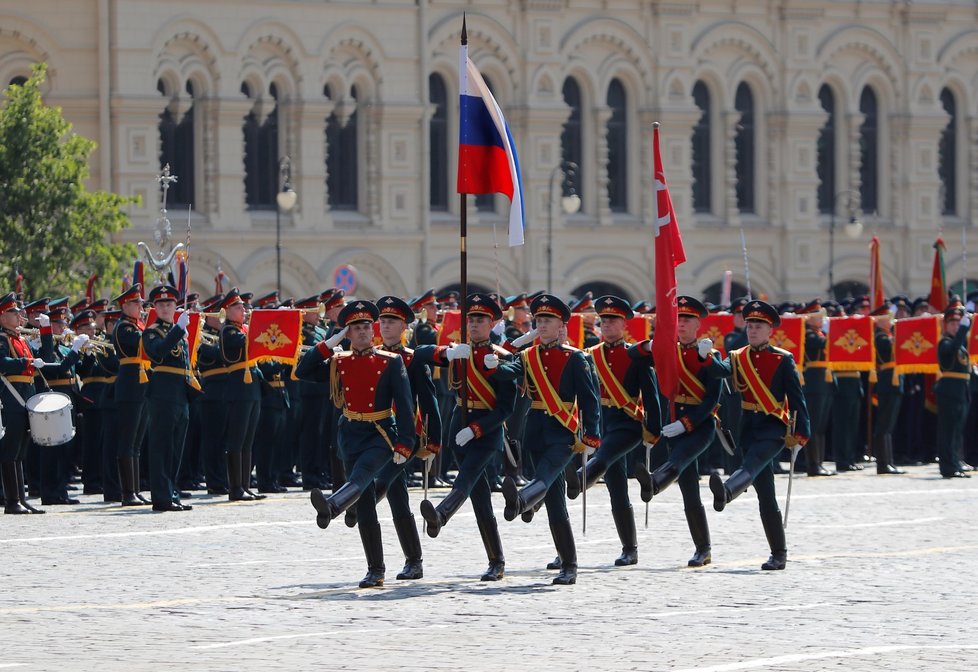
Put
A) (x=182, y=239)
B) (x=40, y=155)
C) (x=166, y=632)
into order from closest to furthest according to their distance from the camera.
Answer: (x=166, y=632) → (x=40, y=155) → (x=182, y=239)

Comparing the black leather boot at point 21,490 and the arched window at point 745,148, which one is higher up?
the arched window at point 745,148

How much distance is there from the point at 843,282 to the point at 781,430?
113 feet

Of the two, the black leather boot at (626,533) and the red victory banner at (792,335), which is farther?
the red victory banner at (792,335)

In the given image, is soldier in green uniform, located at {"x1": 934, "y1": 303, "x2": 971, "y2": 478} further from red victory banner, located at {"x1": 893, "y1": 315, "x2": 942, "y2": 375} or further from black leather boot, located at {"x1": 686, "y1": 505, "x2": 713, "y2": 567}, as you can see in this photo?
black leather boot, located at {"x1": 686, "y1": 505, "x2": 713, "y2": 567}

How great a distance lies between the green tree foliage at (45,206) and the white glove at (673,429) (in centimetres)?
2196

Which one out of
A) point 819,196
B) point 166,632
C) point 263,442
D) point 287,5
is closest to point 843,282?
point 819,196

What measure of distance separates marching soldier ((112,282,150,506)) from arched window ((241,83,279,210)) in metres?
23.5

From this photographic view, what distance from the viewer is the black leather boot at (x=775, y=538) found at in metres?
15.3

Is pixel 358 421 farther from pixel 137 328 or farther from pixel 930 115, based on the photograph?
pixel 930 115

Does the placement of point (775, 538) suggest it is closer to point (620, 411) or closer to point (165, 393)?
point (620, 411)

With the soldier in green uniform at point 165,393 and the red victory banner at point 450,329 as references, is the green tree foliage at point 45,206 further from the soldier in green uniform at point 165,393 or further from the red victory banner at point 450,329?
the soldier in green uniform at point 165,393

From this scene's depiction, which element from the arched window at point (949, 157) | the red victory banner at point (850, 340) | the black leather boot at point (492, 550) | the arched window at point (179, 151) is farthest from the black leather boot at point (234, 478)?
the arched window at point (949, 157)

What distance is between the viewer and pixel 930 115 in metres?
50.0

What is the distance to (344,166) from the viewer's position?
146ft
